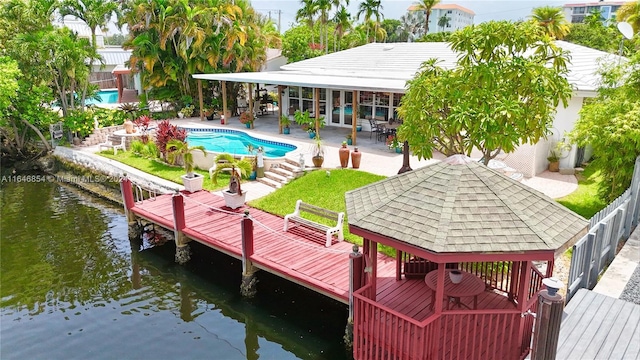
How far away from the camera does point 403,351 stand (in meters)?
7.33

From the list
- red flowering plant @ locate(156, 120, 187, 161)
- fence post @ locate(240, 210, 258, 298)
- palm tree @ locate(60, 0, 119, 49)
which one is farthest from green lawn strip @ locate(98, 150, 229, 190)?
palm tree @ locate(60, 0, 119, 49)

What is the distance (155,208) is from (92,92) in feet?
50.0

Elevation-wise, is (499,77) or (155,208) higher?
(499,77)

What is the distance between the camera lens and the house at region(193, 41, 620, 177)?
17188mm

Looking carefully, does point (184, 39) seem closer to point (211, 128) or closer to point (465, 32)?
point (211, 128)

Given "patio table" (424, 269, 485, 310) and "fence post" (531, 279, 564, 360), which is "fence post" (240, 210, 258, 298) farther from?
"fence post" (531, 279, 564, 360)

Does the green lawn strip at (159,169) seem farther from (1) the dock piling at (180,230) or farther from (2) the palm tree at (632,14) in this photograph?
(2) the palm tree at (632,14)

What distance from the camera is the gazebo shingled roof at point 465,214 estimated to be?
6.53 metres

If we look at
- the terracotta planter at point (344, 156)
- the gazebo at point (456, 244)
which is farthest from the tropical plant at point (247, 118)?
the gazebo at point (456, 244)

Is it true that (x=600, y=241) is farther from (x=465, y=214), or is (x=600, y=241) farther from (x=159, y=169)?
(x=159, y=169)

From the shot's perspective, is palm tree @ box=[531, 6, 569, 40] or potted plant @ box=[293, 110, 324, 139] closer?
potted plant @ box=[293, 110, 324, 139]

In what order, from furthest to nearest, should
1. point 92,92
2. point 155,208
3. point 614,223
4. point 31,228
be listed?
point 92,92, point 31,228, point 155,208, point 614,223

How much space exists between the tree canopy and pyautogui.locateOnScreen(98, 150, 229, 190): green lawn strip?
886 cm

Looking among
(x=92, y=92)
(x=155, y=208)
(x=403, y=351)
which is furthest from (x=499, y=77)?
(x=92, y=92)
